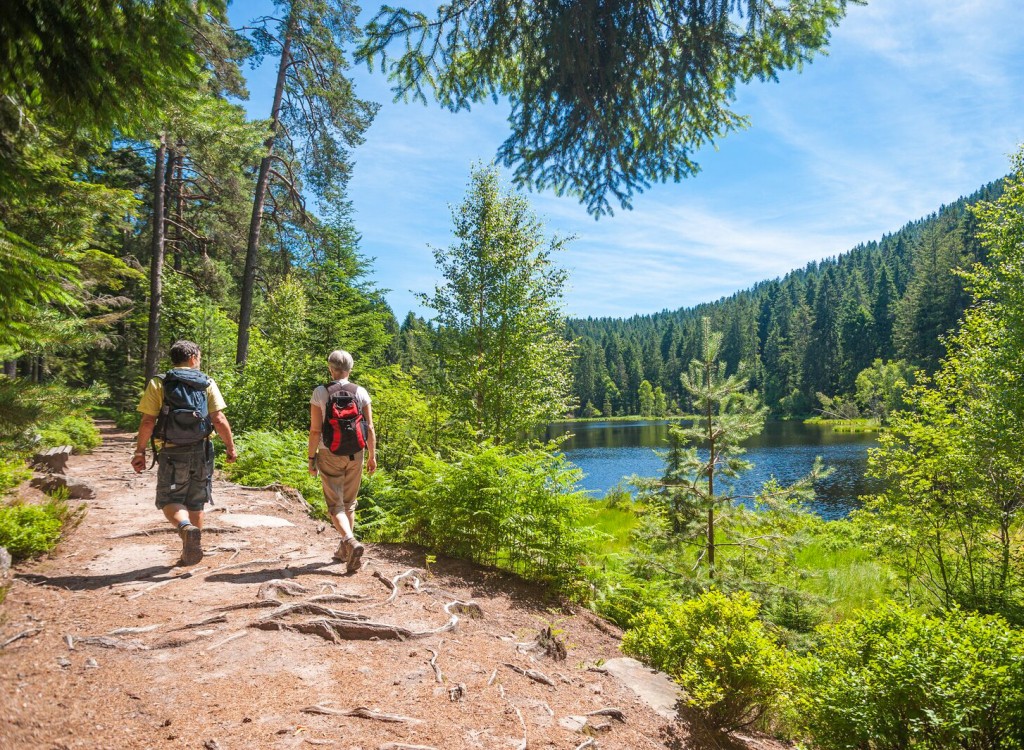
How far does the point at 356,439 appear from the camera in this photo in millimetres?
4801

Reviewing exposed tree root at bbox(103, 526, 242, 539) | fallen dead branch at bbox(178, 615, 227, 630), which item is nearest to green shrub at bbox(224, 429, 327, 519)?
exposed tree root at bbox(103, 526, 242, 539)

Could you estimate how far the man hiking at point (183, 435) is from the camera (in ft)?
14.4

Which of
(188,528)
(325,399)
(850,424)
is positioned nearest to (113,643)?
(188,528)

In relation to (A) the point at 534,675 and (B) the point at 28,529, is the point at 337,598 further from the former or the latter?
(B) the point at 28,529

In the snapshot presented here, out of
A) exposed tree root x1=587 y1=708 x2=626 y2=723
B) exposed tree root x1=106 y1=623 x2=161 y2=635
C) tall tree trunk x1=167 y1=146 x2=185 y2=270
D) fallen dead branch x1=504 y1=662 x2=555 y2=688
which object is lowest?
exposed tree root x1=587 y1=708 x2=626 y2=723

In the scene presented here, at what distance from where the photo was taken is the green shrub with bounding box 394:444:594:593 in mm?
5570

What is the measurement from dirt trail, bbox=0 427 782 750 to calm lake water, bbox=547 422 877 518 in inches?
181

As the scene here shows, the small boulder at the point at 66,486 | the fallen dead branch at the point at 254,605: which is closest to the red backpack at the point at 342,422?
the fallen dead branch at the point at 254,605

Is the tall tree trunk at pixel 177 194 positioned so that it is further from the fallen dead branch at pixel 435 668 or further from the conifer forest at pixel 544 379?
the fallen dead branch at pixel 435 668

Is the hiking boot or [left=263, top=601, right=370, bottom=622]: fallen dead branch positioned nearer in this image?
[left=263, top=601, right=370, bottom=622]: fallen dead branch

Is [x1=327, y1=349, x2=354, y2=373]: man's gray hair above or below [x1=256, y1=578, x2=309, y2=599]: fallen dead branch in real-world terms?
above

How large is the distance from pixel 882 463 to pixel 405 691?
37.3ft

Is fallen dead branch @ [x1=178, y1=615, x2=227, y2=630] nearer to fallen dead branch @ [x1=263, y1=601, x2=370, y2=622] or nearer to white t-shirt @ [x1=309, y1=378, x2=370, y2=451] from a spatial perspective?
fallen dead branch @ [x1=263, y1=601, x2=370, y2=622]

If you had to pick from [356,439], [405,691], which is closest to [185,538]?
[356,439]
